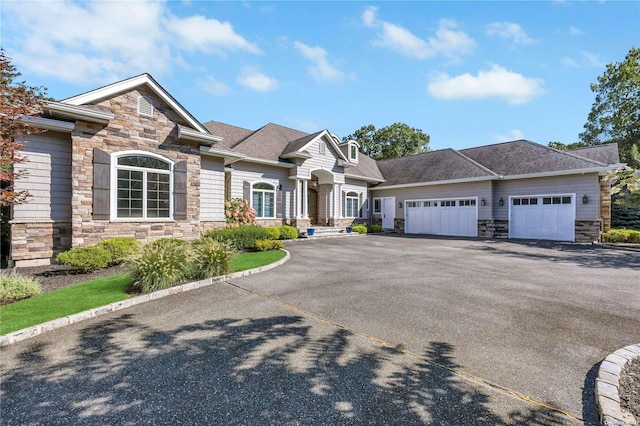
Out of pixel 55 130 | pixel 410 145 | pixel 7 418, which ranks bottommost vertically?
pixel 7 418

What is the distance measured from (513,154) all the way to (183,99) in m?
19.3

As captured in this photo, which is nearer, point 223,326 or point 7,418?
point 7,418

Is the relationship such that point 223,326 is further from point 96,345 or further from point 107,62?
point 107,62

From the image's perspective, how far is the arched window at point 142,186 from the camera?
395 inches

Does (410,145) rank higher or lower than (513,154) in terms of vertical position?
higher

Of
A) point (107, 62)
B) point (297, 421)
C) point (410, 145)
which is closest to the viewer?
point (297, 421)

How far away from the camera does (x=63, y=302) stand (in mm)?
5488

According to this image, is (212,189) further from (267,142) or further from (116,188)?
(267,142)

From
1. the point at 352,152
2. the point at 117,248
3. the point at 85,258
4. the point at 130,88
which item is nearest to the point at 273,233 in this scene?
the point at 117,248

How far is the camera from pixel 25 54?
25.4ft

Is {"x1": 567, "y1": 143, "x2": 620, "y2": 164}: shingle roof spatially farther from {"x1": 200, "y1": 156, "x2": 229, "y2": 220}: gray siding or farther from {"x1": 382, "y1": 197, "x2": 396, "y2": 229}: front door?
{"x1": 200, "y1": 156, "x2": 229, "y2": 220}: gray siding

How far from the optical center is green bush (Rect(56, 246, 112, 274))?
7719 millimetres

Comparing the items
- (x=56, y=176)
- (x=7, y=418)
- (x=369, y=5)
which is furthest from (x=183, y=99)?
(x=7, y=418)

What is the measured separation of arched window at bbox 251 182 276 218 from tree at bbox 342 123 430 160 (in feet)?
82.0
